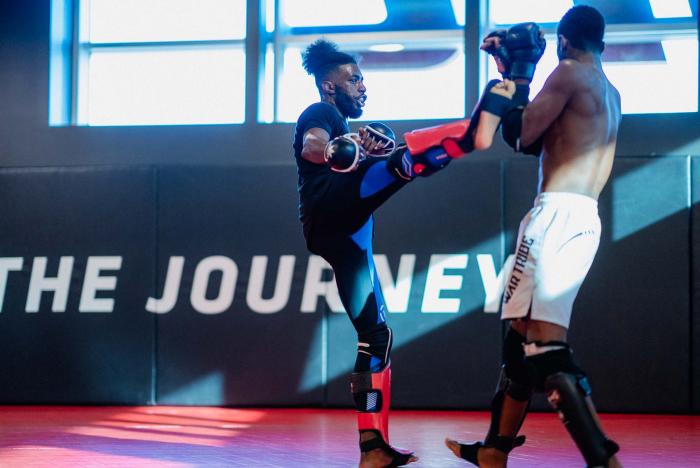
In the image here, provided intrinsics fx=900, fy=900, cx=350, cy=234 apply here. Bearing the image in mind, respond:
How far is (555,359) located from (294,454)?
4.65ft

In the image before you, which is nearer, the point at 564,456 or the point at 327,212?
the point at 327,212

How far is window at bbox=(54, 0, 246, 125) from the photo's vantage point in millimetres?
6016

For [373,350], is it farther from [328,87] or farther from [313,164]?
[328,87]

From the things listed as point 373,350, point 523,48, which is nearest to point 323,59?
point 523,48

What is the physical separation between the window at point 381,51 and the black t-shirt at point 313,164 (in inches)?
92.1

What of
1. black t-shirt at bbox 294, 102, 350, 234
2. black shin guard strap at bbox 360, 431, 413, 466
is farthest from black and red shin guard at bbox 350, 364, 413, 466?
black t-shirt at bbox 294, 102, 350, 234

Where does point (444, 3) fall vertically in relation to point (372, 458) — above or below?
above

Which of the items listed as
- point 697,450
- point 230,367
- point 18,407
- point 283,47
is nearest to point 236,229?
point 230,367

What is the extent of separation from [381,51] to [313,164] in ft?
8.90

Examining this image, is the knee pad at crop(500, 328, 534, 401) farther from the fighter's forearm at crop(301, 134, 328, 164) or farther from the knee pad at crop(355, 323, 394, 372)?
the fighter's forearm at crop(301, 134, 328, 164)

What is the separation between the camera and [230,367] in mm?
5438

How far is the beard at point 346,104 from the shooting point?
3.62 metres

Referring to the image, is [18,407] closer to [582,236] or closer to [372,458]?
[372,458]

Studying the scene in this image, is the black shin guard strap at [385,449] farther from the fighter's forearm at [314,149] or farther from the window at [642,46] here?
the window at [642,46]
